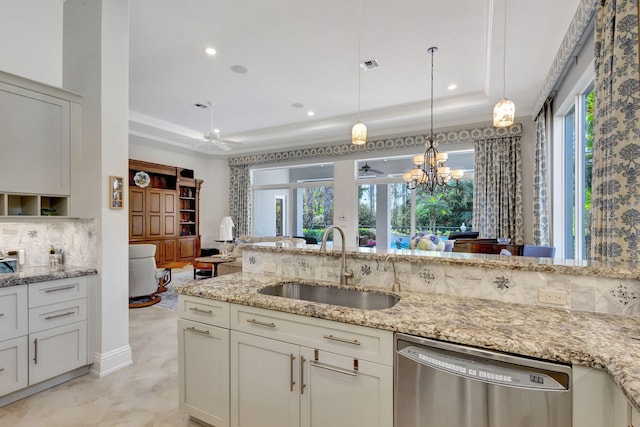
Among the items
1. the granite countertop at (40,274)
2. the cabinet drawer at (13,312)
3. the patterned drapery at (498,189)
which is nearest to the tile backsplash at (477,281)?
the granite countertop at (40,274)

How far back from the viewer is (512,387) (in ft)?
3.53

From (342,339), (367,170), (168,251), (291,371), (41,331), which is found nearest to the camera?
(342,339)

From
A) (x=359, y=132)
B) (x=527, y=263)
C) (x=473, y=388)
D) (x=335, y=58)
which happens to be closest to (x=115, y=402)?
(x=473, y=388)

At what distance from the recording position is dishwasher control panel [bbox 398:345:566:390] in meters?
1.05

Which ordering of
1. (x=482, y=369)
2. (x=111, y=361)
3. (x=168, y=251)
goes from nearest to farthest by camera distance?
(x=482, y=369), (x=111, y=361), (x=168, y=251)

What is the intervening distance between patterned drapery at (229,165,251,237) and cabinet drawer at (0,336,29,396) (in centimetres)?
620

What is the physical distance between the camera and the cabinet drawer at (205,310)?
173cm

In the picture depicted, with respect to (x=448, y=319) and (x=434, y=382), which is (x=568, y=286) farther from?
(x=434, y=382)

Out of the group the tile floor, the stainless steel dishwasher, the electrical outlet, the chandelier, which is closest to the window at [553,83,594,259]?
the chandelier

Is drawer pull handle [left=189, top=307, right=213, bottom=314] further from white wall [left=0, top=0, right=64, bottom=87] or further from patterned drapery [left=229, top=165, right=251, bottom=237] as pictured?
patterned drapery [left=229, top=165, right=251, bottom=237]

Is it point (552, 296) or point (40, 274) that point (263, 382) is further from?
point (40, 274)

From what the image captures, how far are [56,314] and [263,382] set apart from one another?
6.17 ft

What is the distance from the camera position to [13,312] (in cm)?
214

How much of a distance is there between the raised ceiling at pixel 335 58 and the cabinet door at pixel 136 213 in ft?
4.38
